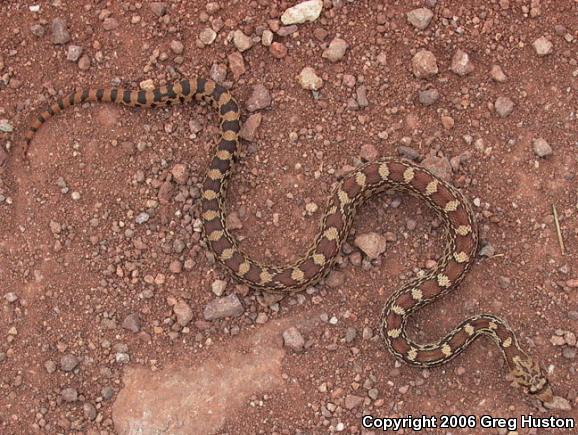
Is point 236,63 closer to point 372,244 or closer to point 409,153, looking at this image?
point 409,153

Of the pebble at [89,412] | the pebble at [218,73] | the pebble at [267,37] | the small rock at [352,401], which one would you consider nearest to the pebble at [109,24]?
the pebble at [218,73]

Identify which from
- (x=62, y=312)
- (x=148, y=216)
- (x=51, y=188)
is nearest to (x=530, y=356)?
(x=148, y=216)

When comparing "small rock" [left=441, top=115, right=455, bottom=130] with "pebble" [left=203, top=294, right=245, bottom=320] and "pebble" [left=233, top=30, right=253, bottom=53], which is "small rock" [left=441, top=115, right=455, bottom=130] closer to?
"pebble" [left=233, top=30, right=253, bottom=53]

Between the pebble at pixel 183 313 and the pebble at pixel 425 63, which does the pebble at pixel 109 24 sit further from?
the pebble at pixel 425 63

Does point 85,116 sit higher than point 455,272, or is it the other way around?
point 85,116

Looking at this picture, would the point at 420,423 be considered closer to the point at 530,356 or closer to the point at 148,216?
the point at 530,356

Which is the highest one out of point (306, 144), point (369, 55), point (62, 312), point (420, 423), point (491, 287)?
point (369, 55)

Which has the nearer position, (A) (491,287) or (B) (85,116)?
(A) (491,287)

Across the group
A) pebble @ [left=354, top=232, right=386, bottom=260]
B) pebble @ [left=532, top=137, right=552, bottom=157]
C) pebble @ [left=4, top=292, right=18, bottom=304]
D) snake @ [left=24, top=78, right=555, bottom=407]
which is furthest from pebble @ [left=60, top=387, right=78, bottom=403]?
pebble @ [left=532, top=137, right=552, bottom=157]
